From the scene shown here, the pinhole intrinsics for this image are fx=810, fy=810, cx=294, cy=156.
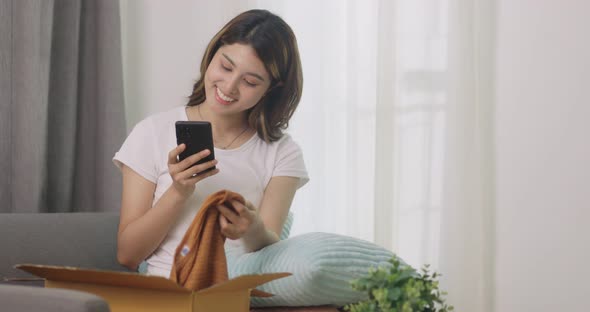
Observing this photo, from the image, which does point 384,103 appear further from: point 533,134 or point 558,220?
point 558,220

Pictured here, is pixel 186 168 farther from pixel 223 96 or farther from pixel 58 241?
pixel 58 241

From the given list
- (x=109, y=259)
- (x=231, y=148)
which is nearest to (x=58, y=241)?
(x=109, y=259)

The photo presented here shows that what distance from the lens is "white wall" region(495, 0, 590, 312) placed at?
2824mm

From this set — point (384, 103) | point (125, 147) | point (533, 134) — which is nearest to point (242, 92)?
point (125, 147)

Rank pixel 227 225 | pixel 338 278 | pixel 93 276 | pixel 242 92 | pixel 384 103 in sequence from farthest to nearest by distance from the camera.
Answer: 1. pixel 384 103
2. pixel 242 92
3. pixel 338 278
4. pixel 227 225
5. pixel 93 276

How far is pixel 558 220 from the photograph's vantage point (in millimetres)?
2846

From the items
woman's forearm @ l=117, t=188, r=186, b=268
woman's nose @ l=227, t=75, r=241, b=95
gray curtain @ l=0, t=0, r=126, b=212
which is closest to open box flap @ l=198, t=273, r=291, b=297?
woman's forearm @ l=117, t=188, r=186, b=268

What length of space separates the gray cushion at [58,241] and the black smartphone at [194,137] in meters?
0.43

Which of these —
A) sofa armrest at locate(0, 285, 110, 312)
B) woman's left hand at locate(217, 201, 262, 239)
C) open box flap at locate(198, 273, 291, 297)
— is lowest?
open box flap at locate(198, 273, 291, 297)

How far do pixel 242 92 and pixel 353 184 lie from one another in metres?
1.23

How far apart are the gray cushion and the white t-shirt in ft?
0.48

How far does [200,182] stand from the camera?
1.69 metres

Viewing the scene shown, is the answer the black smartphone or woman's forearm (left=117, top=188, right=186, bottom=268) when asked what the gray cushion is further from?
the black smartphone

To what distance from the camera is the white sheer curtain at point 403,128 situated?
2.78 meters
